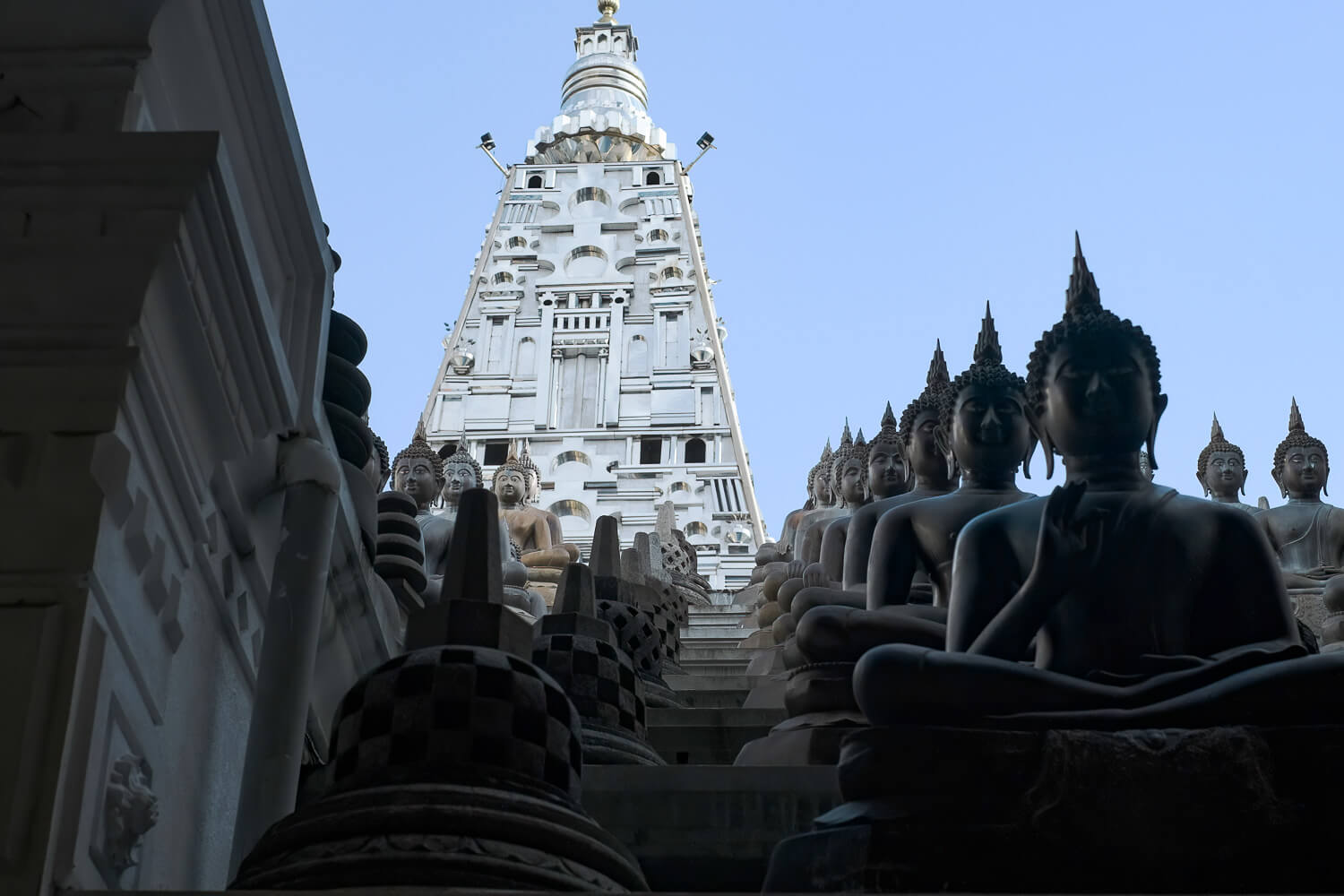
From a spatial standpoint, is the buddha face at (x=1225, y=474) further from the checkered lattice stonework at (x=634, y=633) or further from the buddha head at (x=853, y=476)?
the checkered lattice stonework at (x=634, y=633)

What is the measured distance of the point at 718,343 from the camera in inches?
1622

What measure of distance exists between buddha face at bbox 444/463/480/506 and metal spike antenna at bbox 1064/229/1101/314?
12.7 m

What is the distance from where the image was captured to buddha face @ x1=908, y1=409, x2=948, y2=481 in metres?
10.9

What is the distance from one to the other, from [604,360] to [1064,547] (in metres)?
35.3

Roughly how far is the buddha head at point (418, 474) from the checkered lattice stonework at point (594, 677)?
25.2ft

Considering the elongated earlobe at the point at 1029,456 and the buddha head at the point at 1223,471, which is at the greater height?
the buddha head at the point at 1223,471

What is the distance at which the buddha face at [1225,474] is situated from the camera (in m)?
18.9

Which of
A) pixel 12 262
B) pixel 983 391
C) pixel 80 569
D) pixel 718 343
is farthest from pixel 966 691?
pixel 718 343

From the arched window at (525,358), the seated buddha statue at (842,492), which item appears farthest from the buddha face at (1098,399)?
the arched window at (525,358)

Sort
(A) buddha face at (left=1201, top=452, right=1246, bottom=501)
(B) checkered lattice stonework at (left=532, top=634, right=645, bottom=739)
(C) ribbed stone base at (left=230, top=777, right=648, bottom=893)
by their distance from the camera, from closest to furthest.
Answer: (C) ribbed stone base at (left=230, top=777, right=648, bottom=893) < (B) checkered lattice stonework at (left=532, top=634, right=645, bottom=739) < (A) buddha face at (left=1201, top=452, right=1246, bottom=501)

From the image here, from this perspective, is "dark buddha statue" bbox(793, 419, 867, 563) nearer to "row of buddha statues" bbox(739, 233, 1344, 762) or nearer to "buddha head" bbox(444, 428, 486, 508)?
"buddha head" bbox(444, 428, 486, 508)

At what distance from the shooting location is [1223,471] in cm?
1892

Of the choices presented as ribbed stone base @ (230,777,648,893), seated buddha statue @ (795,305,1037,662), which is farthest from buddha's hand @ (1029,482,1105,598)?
seated buddha statue @ (795,305,1037,662)

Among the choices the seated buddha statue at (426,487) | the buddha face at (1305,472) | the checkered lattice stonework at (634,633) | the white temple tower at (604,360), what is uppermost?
the white temple tower at (604,360)
